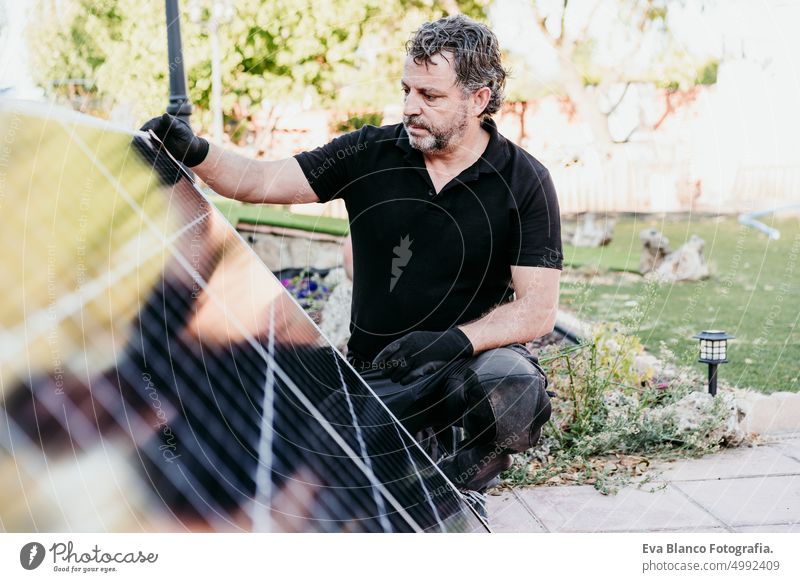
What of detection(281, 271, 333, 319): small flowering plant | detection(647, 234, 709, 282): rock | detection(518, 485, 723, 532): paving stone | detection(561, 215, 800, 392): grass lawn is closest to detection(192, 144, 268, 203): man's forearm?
→ detection(518, 485, 723, 532): paving stone

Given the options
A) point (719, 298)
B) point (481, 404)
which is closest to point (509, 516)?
point (481, 404)

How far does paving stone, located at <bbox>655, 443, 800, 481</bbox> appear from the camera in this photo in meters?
2.69

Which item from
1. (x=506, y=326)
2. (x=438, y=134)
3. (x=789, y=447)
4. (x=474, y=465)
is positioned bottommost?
(x=789, y=447)

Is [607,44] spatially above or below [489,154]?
above

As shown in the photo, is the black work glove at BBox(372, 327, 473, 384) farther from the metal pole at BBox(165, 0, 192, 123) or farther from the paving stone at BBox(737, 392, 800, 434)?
the paving stone at BBox(737, 392, 800, 434)

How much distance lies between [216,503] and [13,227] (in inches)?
14.9

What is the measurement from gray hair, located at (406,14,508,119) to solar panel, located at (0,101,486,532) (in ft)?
2.98

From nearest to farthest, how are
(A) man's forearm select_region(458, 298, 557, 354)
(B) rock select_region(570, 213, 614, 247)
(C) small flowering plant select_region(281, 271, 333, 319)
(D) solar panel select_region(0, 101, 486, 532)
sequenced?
(D) solar panel select_region(0, 101, 486, 532), (A) man's forearm select_region(458, 298, 557, 354), (C) small flowering plant select_region(281, 271, 333, 319), (B) rock select_region(570, 213, 614, 247)

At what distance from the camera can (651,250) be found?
696 cm

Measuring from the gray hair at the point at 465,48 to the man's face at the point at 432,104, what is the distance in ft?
0.07

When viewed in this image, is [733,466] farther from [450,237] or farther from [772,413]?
[450,237]

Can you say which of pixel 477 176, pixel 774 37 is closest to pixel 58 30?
pixel 477 176

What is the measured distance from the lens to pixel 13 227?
0.92 metres

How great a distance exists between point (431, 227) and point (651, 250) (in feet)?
16.8
